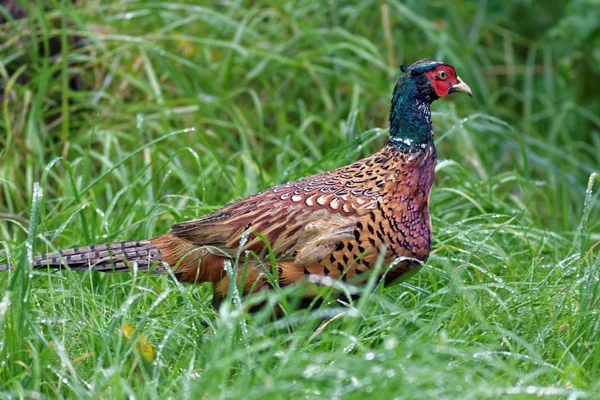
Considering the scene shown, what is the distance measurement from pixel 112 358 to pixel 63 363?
0.88 feet

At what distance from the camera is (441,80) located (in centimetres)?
355

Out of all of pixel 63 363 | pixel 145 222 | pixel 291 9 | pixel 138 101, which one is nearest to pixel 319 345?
pixel 63 363

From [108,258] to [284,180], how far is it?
1.17 m

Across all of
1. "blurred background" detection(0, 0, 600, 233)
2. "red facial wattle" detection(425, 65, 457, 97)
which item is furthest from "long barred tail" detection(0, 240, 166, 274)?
"red facial wattle" detection(425, 65, 457, 97)

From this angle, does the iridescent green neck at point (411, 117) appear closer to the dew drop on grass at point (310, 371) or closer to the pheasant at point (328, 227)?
the pheasant at point (328, 227)

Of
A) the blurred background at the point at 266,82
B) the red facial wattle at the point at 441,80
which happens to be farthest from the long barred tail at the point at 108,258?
the red facial wattle at the point at 441,80

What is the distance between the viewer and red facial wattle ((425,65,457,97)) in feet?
11.6

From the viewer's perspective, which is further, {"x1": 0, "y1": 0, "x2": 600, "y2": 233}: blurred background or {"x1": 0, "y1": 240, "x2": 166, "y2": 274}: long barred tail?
{"x1": 0, "y1": 0, "x2": 600, "y2": 233}: blurred background

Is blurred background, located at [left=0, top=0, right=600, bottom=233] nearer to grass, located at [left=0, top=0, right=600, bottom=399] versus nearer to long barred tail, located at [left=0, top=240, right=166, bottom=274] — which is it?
grass, located at [left=0, top=0, right=600, bottom=399]

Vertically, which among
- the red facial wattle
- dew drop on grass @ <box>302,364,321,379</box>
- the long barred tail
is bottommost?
dew drop on grass @ <box>302,364,321,379</box>

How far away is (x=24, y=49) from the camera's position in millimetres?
5363

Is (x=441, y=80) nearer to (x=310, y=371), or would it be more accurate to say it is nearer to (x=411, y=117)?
(x=411, y=117)

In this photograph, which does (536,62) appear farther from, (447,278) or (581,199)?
(447,278)

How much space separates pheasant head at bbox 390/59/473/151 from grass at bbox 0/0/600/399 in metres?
0.49
